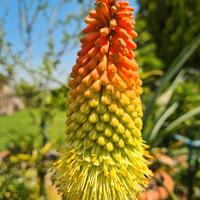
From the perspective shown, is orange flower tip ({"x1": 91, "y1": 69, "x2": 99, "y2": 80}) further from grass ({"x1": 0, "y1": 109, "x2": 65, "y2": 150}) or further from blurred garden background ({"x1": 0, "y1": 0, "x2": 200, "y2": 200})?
grass ({"x1": 0, "y1": 109, "x2": 65, "y2": 150})

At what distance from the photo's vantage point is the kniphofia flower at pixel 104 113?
1450 mm

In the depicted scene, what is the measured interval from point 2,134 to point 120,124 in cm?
699

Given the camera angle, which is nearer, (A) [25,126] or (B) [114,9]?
(B) [114,9]

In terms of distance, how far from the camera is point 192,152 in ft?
9.68

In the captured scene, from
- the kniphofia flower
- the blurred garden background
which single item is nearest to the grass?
the blurred garden background

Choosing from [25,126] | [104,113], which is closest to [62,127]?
[25,126]

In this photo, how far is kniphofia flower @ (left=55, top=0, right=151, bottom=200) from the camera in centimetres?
145

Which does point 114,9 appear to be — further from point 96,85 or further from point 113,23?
point 96,85

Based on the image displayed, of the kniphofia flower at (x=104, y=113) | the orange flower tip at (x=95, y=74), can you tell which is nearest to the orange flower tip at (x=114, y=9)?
the kniphofia flower at (x=104, y=113)

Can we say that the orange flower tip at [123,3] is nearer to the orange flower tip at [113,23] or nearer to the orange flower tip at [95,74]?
the orange flower tip at [113,23]

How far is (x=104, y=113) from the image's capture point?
4.81ft

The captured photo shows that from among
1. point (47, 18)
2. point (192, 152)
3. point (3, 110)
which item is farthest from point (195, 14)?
point (192, 152)

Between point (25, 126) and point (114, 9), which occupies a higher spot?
point (114, 9)

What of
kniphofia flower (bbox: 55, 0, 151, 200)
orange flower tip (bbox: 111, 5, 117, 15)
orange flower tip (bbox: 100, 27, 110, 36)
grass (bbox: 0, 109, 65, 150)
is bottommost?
grass (bbox: 0, 109, 65, 150)
